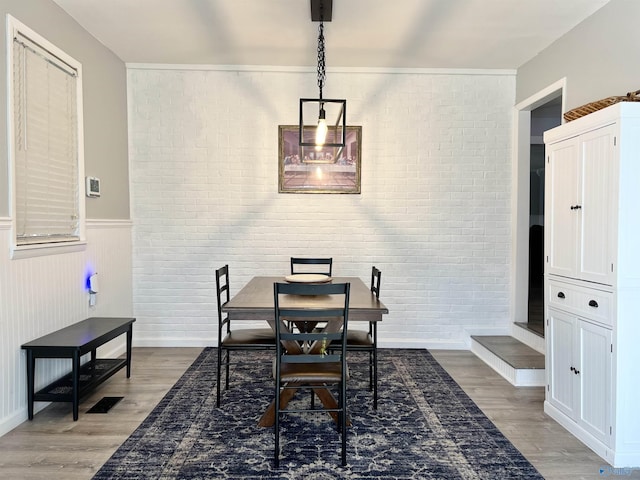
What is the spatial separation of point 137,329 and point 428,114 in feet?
12.1

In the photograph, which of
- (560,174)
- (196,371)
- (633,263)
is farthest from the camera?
(196,371)

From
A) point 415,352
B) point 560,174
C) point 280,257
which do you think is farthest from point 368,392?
point 560,174

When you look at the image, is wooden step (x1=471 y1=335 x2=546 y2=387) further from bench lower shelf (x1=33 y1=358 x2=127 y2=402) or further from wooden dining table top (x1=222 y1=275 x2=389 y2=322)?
bench lower shelf (x1=33 y1=358 x2=127 y2=402)

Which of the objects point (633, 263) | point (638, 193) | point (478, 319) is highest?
point (638, 193)

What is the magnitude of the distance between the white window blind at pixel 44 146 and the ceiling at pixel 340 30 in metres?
0.57

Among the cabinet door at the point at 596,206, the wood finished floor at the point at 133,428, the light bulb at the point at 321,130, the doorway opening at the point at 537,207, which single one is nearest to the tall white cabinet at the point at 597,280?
the cabinet door at the point at 596,206

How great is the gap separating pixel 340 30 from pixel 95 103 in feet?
7.06

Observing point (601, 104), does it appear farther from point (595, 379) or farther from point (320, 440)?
point (320, 440)

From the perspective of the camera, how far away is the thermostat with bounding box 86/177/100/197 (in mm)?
3490

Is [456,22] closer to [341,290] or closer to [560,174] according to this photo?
[560,174]

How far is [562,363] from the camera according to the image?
2660mm

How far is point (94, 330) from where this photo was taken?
120 inches

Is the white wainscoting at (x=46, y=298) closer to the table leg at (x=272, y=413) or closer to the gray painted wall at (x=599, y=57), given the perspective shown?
the table leg at (x=272, y=413)

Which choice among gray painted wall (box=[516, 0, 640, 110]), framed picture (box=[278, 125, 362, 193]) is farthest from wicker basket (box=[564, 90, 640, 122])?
framed picture (box=[278, 125, 362, 193])
